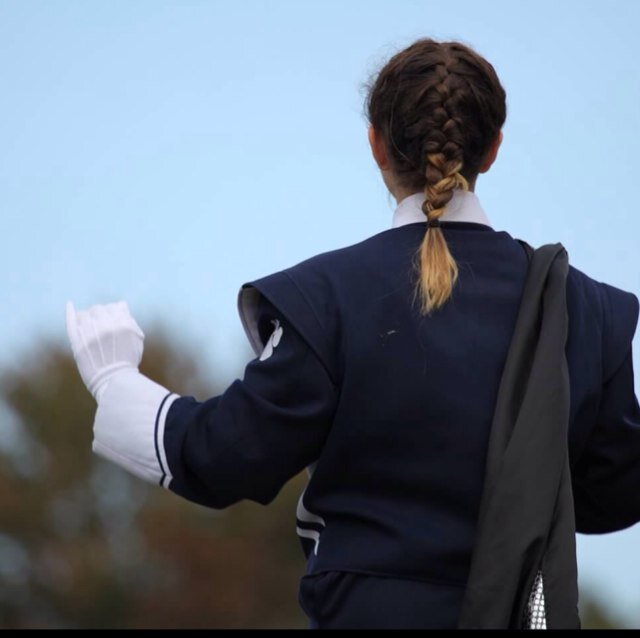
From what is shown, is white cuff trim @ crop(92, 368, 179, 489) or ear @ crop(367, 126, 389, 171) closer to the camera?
white cuff trim @ crop(92, 368, 179, 489)

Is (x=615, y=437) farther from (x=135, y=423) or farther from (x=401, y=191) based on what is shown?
(x=135, y=423)

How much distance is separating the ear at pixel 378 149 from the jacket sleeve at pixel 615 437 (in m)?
0.48

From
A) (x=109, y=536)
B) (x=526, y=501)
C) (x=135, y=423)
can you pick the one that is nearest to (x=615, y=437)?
(x=526, y=501)

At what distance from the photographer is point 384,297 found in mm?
2494

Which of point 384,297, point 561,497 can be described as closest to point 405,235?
point 384,297

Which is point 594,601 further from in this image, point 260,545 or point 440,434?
point 440,434

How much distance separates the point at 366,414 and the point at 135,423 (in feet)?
1.32

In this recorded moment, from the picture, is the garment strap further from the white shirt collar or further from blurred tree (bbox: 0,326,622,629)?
blurred tree (bbox: 0,326,622,629)

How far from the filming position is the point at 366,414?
2428 millimetres

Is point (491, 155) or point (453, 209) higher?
point (491, 155)

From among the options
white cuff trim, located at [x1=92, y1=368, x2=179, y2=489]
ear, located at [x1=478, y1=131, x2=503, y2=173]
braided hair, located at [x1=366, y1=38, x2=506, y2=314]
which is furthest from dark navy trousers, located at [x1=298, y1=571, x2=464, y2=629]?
ear, located at [x1=478, y1=131, x2=503, y2=173]

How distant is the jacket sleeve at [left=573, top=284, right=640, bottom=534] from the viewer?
2660mm

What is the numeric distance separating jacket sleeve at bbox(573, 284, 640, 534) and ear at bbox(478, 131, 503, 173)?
0.33 metres

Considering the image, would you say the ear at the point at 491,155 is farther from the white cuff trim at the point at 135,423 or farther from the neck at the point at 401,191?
the white cuff trim at the point at 135,423
